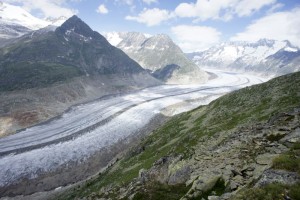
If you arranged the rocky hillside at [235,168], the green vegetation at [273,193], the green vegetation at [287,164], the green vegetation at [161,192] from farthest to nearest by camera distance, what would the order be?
the green vegetation at [161,192], the green vegetation at [287,164], the rocky hillside at [235,168], the green vegetation at [273,193]

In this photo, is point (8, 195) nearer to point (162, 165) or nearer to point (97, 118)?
point (162, 165)

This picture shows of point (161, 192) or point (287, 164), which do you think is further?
point (161, 192)

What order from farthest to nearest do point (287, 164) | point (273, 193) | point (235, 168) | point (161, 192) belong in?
point (161, 192) < point (235, 168) < point (287, 164) < point (273, 193)

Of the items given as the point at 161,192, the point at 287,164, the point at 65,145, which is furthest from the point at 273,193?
the point at 65,145

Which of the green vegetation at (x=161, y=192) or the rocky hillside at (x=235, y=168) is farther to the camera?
the green vegetation at (x=161, y=192)

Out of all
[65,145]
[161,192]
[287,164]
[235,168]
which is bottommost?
[65,145]

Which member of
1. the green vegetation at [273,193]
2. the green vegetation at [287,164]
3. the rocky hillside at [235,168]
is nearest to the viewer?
the green vegetation at [273,193]

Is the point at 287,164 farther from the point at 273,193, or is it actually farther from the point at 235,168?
the point at 235,168

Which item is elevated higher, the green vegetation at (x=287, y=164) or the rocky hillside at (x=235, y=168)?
the green vegetation at (x=287, y=164)

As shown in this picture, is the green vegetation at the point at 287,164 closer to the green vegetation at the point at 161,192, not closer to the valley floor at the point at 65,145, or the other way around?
the green vegetation at the point at 161,192

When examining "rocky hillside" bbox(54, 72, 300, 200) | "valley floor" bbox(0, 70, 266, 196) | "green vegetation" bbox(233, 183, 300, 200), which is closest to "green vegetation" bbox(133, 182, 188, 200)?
"rocky hillside" bbox(54, 72, 300, 200)

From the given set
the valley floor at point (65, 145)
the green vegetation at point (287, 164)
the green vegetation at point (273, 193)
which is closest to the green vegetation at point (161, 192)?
the green vegetation at point (287, 164)
